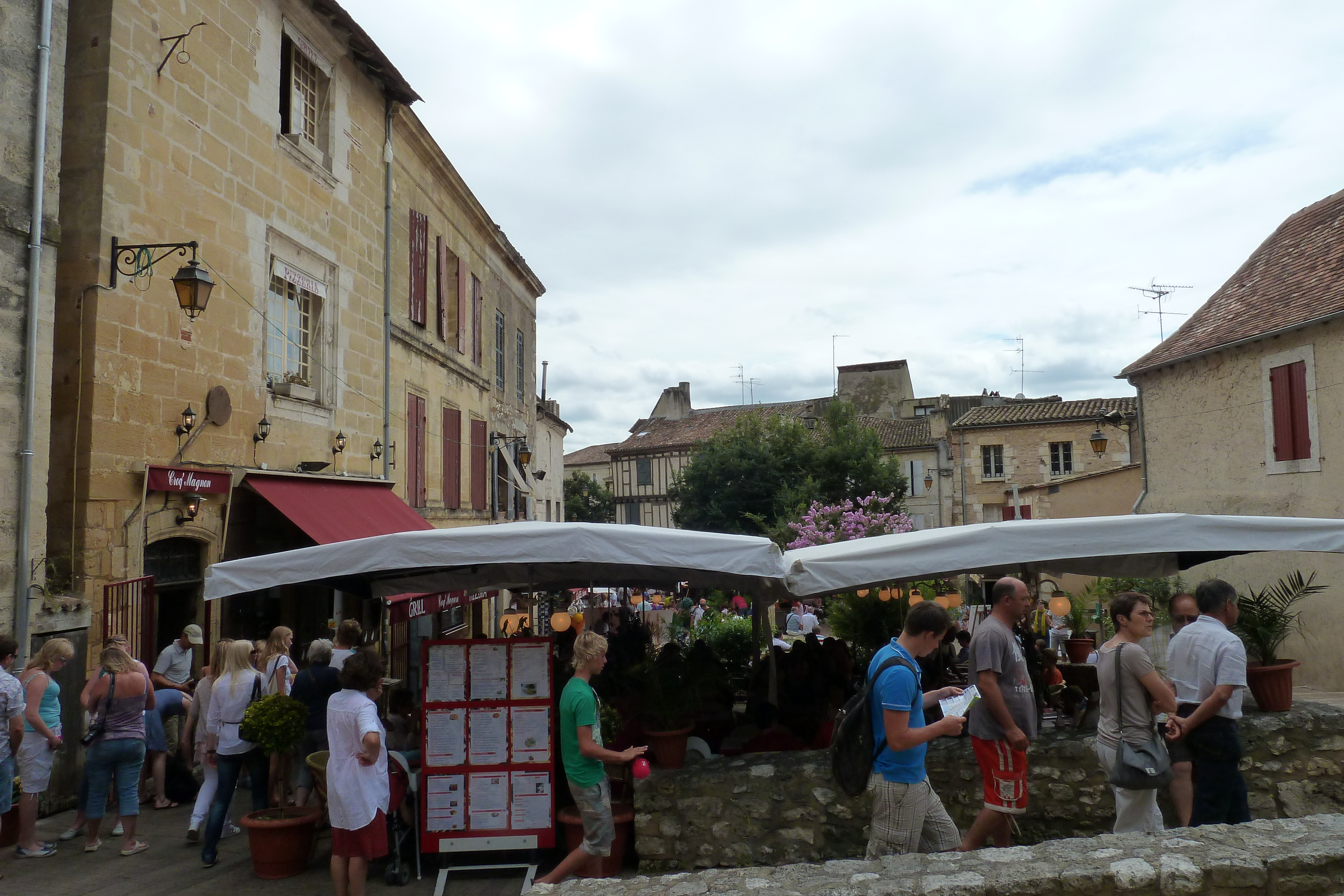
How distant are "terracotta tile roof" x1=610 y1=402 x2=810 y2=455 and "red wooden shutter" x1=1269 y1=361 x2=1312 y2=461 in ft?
94.0

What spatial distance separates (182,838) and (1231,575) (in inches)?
600

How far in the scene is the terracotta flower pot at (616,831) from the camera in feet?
17.5

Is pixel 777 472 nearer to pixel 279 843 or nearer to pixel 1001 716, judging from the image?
pixel 279 843

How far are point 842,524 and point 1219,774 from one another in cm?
2008

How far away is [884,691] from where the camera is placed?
390cm

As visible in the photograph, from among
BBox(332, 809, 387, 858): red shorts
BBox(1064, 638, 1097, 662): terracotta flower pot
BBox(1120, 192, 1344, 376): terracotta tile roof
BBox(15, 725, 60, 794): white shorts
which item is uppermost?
BBox(1120, 192, 1344, 376): terracotta tile roof

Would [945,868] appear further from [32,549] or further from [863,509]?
[863,509]

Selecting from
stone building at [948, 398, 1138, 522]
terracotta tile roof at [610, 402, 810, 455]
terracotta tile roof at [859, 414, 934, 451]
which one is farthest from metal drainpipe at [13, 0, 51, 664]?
terracotta tile roof at [610, 402, 810, 455]

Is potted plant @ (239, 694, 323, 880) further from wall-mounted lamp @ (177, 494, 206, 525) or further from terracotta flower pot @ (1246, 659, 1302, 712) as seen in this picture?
terracotta flower pot @ (1246, 659, 1302, 712)

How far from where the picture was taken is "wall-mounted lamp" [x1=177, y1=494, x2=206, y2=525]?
27.2ft

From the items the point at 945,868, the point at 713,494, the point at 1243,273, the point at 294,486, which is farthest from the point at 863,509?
the point at 945,868

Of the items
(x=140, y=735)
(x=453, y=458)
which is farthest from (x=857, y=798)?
(x=453, y=458)

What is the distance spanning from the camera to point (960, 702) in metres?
4.34

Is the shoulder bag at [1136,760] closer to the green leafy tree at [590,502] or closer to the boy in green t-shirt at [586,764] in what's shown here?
the boy in green t-shirt at [586,764]
